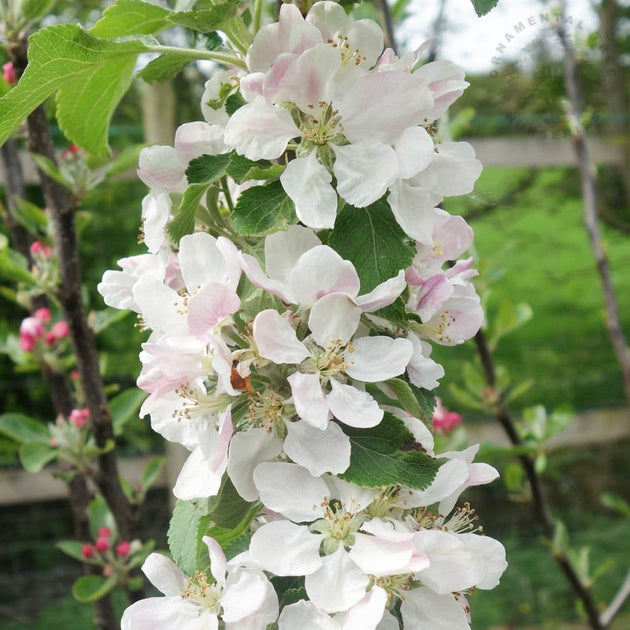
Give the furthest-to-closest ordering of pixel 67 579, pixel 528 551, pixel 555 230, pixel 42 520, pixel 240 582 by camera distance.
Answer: pixel 555 230 < pixel 528 551 < pixel 42 520 < pixel 67 579 < pixel 240 582

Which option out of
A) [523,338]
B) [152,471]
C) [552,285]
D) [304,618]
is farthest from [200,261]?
[523,338]

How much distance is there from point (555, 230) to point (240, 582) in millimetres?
4551

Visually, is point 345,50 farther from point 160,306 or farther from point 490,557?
point 490,557

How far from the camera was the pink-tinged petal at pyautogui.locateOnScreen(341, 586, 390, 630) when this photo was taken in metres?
0.52

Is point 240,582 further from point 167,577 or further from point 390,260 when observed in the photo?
point 390,260

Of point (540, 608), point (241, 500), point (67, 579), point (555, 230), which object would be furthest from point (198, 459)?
point (555, 230)

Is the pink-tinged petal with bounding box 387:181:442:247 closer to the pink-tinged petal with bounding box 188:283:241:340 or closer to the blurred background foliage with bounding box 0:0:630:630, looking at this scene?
the pink-tinged petal with bounding box 188:283:241:340

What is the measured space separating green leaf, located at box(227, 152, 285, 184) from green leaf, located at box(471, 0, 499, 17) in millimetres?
170

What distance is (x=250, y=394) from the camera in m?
0.58

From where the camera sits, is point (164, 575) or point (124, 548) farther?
point (124, 548)

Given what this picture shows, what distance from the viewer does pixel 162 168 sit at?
661 mm

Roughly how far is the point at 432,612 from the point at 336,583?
0.08 meters

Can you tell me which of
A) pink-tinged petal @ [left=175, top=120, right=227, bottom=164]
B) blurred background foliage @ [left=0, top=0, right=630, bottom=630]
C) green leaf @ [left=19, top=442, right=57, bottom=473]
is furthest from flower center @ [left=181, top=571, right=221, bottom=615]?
blurred background foliage @ [left=0, top=0, right=630, bottom=630]

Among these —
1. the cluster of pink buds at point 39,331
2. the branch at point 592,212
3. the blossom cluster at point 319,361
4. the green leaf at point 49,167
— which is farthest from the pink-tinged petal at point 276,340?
the branch at point 592,212
